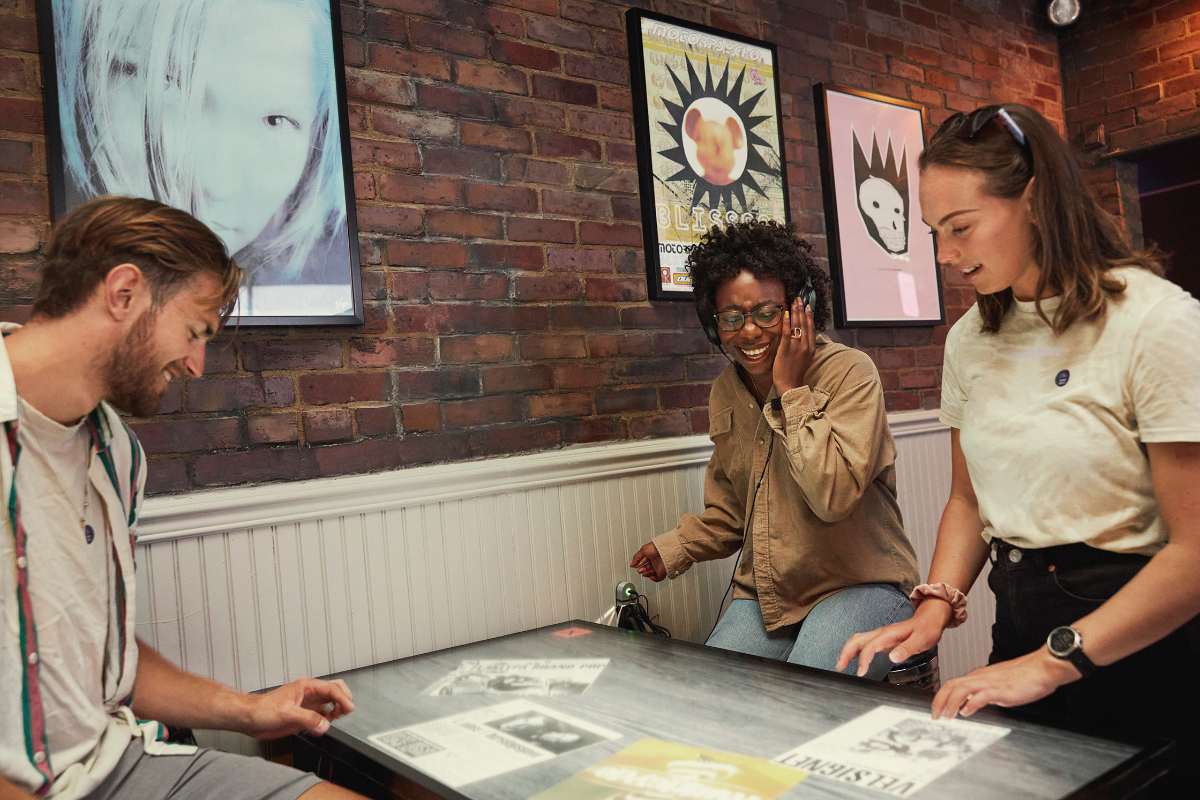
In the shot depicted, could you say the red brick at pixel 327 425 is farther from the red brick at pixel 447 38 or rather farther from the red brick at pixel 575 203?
the red brick at pixel 447 38

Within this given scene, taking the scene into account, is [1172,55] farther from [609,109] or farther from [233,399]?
[233,399]

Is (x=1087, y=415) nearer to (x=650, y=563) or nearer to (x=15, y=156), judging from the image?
(x=650, y=563)

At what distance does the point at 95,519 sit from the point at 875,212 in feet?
9.42

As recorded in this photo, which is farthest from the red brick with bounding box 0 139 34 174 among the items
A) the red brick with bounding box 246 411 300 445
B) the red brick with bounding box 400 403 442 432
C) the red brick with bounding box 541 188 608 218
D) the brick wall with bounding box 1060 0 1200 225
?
the brick wall with bounding box 1060 0 1200 225

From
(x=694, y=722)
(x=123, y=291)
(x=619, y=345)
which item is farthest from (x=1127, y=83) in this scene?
(x=123, y=291)

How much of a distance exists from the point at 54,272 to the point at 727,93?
2.18 metres

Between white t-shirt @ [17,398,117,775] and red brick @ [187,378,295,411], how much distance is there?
0.56 m

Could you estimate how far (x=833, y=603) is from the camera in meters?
1.95

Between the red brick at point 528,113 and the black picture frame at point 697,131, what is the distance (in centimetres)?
30

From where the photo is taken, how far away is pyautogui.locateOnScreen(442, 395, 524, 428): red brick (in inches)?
87.4

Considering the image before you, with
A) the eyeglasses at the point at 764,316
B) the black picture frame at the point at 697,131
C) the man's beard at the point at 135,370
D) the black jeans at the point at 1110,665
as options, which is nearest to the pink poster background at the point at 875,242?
the black picture frame at the point at 697,131

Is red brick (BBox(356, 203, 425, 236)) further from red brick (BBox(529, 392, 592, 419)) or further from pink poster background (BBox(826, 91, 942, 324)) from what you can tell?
pink poster background (BBox(826, 91, 942, 324))

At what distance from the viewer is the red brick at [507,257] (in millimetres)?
2273

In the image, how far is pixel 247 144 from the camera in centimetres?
195
